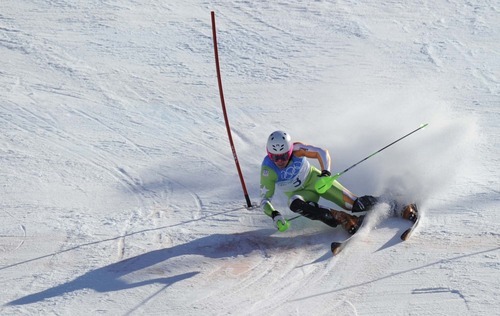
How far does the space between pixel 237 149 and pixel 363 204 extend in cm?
303

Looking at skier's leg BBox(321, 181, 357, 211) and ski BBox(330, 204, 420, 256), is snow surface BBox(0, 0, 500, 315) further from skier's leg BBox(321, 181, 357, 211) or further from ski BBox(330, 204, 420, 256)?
skier's leg BBox(321, 181, 357, 211)

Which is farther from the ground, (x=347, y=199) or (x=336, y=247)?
(x=347, y=199)

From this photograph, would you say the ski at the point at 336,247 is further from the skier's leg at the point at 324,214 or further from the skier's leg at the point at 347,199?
the skier's leg at the point at 347,199

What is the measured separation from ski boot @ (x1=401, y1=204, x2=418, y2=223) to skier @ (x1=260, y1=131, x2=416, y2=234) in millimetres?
376

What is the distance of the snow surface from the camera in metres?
9.60

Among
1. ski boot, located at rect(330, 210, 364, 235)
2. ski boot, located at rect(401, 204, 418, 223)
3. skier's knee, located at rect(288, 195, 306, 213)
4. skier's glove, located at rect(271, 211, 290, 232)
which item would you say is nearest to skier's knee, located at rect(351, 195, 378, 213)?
ski boot, located at rect(330, 210, 364, 235)

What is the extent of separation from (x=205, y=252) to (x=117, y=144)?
370 centimetres

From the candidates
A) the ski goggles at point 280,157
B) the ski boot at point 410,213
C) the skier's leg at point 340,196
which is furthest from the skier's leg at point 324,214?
the ski boot at point 410,213

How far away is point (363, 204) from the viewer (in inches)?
427

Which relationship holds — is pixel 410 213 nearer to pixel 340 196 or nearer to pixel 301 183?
pixel 340 196

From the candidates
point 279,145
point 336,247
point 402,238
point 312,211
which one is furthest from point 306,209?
point 402,238

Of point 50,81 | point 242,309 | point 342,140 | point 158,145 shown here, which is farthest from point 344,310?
point 50,81

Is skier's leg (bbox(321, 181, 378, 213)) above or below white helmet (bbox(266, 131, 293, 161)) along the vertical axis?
below

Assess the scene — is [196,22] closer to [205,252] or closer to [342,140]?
[342,140]
